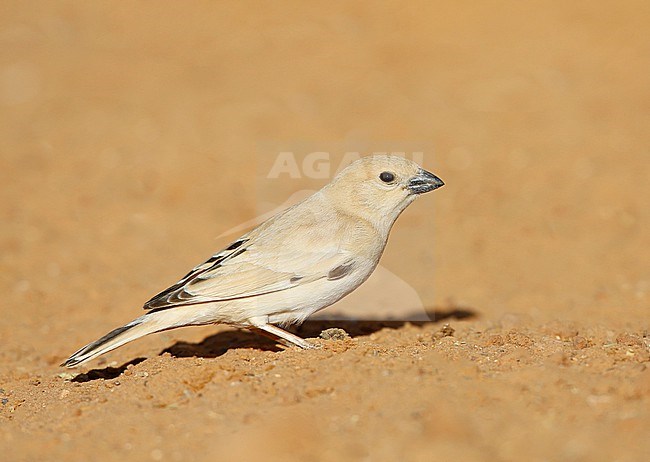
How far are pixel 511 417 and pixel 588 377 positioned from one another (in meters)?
0.89

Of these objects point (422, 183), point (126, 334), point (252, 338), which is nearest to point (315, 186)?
point (252, 338)

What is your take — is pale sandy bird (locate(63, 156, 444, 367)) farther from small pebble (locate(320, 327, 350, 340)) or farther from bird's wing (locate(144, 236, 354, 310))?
small pebble (locate(320, 327, 350, 340))

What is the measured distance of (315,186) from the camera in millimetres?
12930

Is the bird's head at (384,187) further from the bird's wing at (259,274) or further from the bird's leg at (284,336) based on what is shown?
the bird's leg at (284,336)

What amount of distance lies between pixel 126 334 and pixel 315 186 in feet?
22.8

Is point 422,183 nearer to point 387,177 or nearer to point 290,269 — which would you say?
point 387,177

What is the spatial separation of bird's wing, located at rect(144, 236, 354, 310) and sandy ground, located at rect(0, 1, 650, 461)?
22.1 inches

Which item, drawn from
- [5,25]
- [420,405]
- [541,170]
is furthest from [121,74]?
[420,405]

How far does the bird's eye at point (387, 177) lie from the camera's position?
23.7 ft

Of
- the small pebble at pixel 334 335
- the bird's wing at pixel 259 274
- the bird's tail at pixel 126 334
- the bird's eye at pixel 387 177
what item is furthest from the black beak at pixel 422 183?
the bird's tail at pixel 126 334

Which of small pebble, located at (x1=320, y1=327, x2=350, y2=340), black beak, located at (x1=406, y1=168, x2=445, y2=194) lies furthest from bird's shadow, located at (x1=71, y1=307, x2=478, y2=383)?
black beak, located at (x1=406, y1=168, x2=445, y2=194)

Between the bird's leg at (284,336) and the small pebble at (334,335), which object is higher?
the bird's leg at (284,336)

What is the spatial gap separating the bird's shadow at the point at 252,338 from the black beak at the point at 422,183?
4.89 feet

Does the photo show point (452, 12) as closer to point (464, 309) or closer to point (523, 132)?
point (523, 132)
